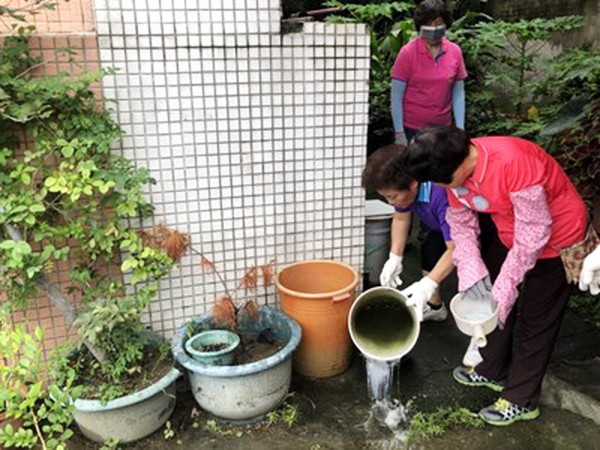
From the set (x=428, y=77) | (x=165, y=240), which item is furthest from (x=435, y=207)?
(x=165, y=240)

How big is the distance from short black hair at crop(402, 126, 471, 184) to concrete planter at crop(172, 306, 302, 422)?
3.80 ft

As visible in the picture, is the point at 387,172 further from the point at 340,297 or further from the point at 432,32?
the point at 432,32

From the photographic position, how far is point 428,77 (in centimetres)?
372

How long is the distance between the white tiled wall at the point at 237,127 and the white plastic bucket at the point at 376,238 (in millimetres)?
245

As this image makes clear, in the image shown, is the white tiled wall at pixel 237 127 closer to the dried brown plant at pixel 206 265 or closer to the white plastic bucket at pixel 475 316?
the dried brown plant at pixel 206 265

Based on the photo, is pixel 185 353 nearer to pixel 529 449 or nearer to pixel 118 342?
pixel 118 342

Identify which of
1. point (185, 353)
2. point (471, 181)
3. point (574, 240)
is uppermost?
point (471, 181)

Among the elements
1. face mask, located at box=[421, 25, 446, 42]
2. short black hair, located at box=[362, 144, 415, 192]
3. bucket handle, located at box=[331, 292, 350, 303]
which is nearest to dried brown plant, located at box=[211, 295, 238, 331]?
bucket handle, located at box=[331, 292, 350, 303]

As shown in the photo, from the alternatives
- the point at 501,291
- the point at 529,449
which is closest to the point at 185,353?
the point at 501,291

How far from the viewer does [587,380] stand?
301 cm

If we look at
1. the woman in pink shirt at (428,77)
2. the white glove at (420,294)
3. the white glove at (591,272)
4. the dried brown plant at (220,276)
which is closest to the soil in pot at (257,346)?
the dried brown plant at (220,276)

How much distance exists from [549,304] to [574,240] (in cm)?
38

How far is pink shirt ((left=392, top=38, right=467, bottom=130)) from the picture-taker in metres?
3.70

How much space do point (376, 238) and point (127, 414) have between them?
1.87m
